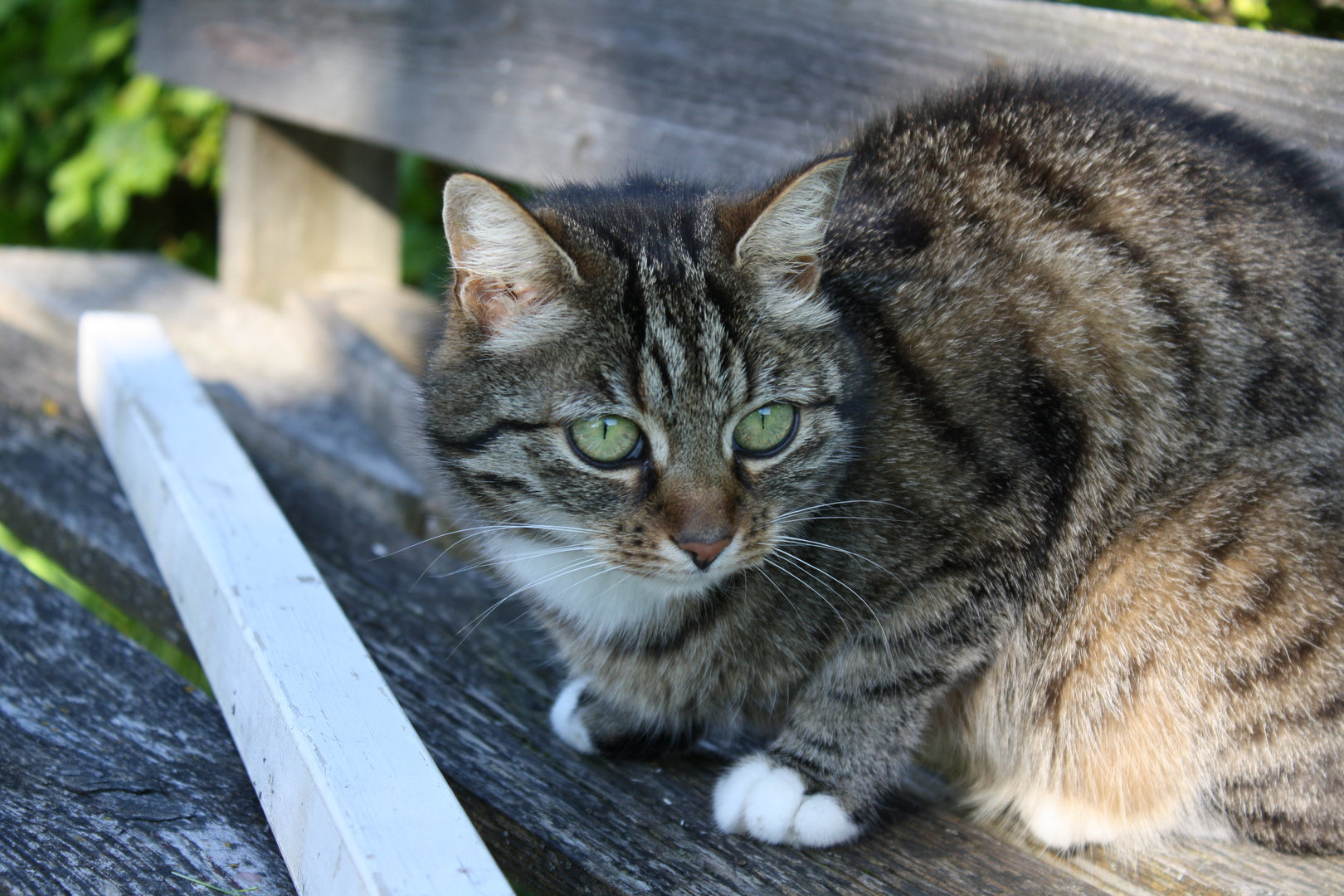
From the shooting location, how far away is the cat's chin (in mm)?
1693

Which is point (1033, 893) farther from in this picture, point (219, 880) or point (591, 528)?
point (219, 880)

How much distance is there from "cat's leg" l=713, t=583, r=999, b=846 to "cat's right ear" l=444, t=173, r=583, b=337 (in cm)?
67

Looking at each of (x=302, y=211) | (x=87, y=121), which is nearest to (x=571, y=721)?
(x=302, y=211)

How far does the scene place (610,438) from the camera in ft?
5.16

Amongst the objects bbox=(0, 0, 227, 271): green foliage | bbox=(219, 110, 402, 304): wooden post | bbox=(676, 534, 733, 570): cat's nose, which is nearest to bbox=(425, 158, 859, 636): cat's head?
bbox=(676, 534, 733, 570): cat's nose

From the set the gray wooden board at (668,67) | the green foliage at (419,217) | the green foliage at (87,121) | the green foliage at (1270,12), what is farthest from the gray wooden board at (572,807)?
the green foliage at (87,121)

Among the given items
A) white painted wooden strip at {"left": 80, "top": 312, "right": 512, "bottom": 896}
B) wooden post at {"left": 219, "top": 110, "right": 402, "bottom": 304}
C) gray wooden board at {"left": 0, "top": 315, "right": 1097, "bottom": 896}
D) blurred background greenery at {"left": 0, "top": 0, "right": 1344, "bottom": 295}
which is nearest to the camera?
white painted wooden strip at {"left": 80, "top": 312, "right": 512, "bottom": 896}

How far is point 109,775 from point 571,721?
24.3 inches

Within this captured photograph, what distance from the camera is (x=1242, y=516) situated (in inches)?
60.8

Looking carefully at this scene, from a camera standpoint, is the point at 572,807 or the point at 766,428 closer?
the point at 572,807

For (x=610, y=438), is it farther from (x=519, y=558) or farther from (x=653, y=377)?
(x=519, y=558)

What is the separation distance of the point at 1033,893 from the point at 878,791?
0.26m

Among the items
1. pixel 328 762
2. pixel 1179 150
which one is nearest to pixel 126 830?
pixel 328 762

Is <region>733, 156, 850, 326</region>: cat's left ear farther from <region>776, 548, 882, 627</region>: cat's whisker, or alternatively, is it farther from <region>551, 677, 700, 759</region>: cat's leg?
<region>551, 677, 700, 759</region>: cat's leg
